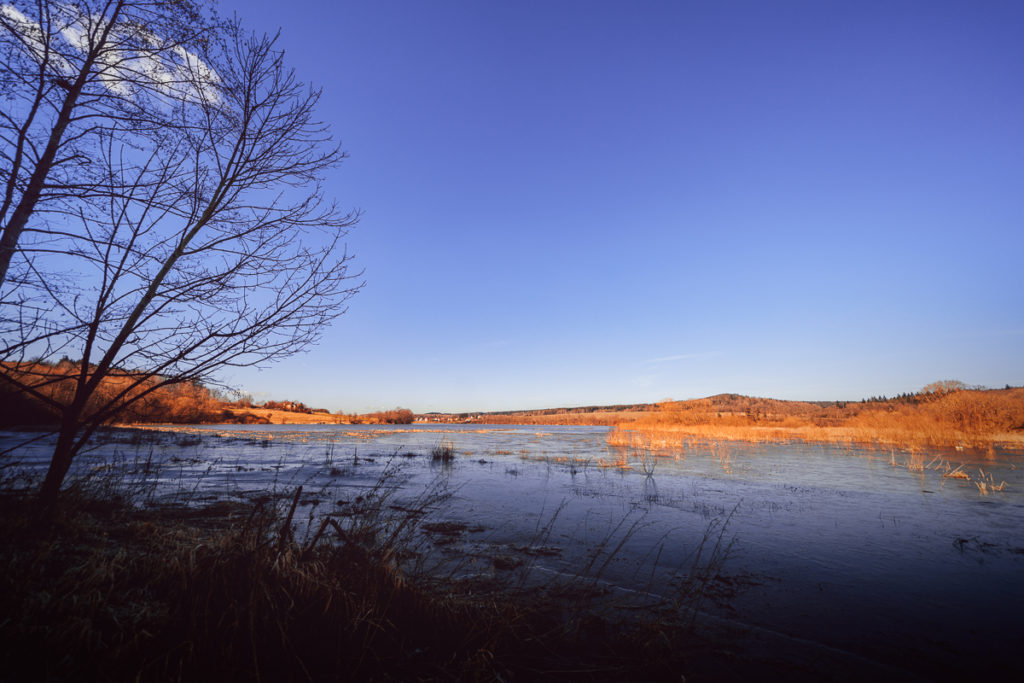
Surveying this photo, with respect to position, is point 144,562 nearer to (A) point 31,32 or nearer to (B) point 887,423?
(A) point 31,32

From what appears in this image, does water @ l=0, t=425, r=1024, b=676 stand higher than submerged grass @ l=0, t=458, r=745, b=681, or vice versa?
submerged grass @ l=0, t=458, r=745, b=681

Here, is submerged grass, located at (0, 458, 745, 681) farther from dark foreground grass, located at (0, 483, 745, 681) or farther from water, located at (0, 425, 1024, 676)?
water, located at (0, 425, 1024, 676)

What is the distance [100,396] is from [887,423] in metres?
39.1

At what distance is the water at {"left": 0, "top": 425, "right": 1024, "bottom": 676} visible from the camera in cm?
433

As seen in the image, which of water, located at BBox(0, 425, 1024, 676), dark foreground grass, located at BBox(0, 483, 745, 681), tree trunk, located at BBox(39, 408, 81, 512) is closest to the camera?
dark foreground grass, located at BBox(0, 483, 745, 681)

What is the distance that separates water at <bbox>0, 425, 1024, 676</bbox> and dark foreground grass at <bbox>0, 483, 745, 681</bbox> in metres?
0.80

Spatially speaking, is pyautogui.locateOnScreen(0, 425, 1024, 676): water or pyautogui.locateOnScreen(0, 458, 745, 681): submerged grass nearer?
pyautogui.locateOnScreen(0, 458, 745, 681): submerged grass

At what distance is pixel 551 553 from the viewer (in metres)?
6.38

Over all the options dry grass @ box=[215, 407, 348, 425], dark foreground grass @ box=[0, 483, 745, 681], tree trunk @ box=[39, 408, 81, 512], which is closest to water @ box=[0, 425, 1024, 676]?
dark foreground grass @ box=[0, 483, 745, 681]

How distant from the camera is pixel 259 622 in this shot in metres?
2.46

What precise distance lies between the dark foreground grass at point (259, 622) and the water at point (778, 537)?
2.62ft

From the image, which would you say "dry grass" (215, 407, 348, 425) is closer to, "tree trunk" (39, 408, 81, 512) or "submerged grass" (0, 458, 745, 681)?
"tree trunk" (39, 408, 81, 512)

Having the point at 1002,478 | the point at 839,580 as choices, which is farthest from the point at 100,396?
the point at 1002,478

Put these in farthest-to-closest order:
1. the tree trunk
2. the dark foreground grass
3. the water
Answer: the water < the tree trunk < the dark foreground grass
